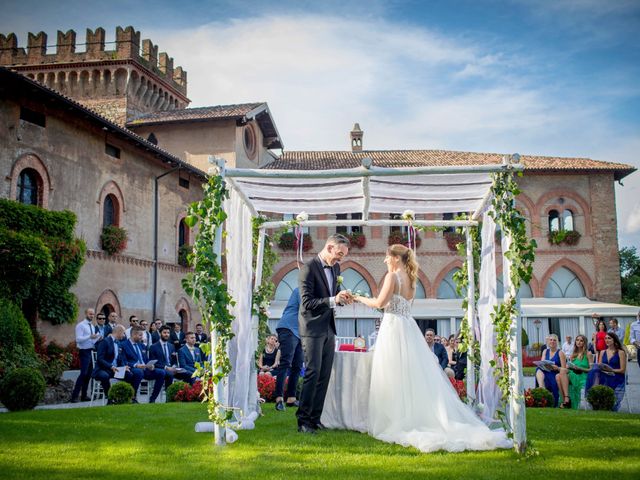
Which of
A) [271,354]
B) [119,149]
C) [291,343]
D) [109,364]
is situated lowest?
[109,364]

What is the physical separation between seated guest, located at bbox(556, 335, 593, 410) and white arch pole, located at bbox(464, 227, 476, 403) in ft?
8.95

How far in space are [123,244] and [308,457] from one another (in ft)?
51.3

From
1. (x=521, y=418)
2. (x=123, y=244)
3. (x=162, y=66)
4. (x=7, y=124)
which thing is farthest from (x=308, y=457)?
(x=162, y=66)

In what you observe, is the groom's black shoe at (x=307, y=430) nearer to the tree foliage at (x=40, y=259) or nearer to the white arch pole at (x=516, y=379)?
the white arch pole at (x=516, y=379)

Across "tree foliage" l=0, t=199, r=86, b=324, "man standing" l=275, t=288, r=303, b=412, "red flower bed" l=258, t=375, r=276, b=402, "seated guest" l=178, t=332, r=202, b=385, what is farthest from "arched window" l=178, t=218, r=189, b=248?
"man standing" l=275, t=288, r=303, b=412

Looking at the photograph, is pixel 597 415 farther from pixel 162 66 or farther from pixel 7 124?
pixel 162 66

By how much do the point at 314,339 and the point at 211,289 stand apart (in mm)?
1232

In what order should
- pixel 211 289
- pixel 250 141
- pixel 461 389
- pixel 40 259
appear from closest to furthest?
pixel 211 289, pixel 461 389, pixel 40 259, pixel 250 141

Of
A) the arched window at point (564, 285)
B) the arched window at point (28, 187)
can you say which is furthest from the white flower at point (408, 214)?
the arched window at point (564, 285)

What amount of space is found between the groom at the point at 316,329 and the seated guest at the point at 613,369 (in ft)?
17.9

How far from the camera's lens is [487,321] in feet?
23.0

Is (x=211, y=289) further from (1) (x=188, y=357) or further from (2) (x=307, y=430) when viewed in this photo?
(1) (x=188, y=357)

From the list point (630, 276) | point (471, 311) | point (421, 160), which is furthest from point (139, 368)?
point (630, 276)

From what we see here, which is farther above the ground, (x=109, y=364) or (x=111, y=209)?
(x=111, y=209)
